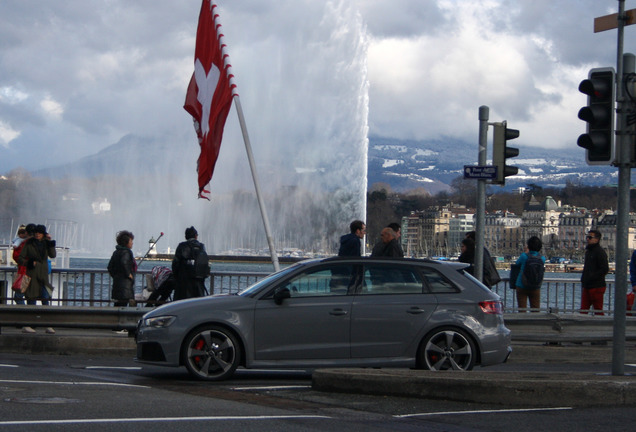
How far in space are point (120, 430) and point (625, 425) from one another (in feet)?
14.0

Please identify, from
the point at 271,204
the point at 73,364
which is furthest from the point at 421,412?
the point at 271,204

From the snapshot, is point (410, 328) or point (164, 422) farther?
point (410, 328)

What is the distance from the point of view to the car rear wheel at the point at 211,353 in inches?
453

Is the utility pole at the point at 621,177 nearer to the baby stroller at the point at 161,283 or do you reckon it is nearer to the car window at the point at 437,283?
the car window at the point at 437,283

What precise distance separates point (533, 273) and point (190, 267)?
592cm

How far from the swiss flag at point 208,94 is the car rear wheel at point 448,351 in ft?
22.8

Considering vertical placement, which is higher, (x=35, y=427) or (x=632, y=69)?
(x=632, y=69)

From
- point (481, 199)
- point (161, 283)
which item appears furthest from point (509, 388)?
point (161, 283)

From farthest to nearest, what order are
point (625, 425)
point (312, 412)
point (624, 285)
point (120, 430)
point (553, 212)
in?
point (553, 212) < point (624, 285) < point (312, 412) < point (625, 425) < point (120, 430)

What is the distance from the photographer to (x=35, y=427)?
7.77 meters

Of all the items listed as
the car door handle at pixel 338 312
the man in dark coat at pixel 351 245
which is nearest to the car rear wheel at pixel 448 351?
the car door handle at pixel 338 312

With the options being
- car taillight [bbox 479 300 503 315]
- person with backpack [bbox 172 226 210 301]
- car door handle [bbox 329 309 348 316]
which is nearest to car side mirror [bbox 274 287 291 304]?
car door handle [bbox 329 309 348 316]

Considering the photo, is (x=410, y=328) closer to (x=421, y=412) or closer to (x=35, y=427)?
(x=421, y=412)

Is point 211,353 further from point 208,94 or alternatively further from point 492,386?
A: point 208,94
